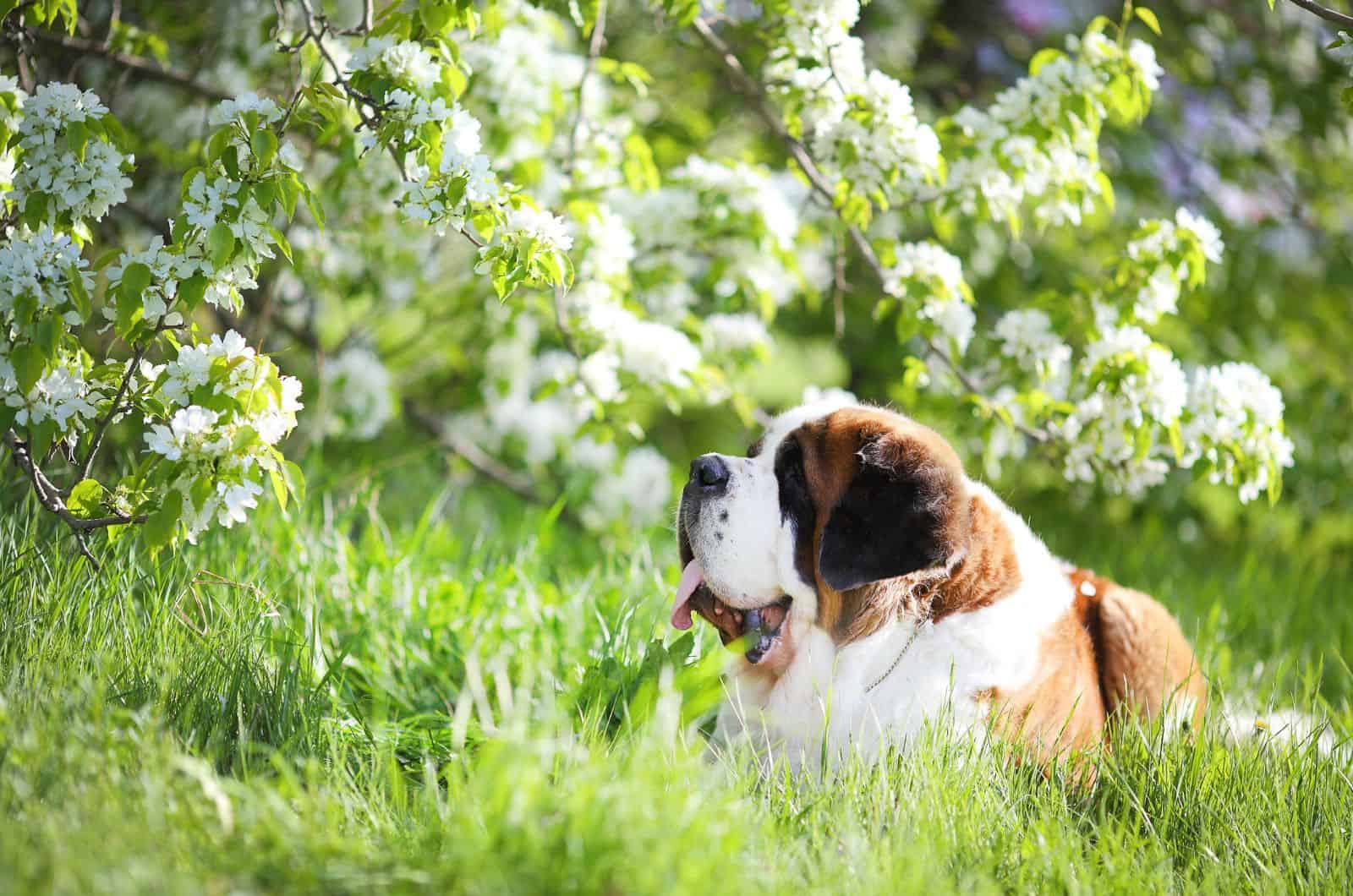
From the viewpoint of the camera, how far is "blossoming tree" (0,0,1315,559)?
8.00ft

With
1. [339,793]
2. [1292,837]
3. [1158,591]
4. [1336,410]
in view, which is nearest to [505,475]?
[1158,591]

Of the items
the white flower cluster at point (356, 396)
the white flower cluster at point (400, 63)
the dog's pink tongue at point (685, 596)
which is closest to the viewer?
the white flower cluster at point (400, 63)

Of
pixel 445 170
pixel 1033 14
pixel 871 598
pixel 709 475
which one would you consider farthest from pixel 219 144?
pixel 1033 14

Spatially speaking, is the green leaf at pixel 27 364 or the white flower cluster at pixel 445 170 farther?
the white flower cluster at pixel 445 170

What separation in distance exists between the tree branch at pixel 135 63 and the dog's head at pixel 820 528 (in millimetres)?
2025

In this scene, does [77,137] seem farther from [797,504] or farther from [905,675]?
[905,675]

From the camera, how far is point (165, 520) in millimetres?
2326

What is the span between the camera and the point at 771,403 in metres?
7.39

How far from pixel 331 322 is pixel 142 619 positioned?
343cm

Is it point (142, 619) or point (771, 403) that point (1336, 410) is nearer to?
point (771, 403)

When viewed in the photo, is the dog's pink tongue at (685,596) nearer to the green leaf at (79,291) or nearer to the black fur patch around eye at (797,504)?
the black fur patch around eye at (797,504)

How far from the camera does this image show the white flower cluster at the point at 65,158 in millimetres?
2396

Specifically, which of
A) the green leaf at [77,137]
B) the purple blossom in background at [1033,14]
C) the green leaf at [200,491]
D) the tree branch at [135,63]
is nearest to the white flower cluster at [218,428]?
the green leaf at [200,491]

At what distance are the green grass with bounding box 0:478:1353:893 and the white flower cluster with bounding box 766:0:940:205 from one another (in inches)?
59.1
